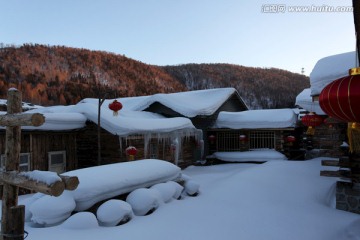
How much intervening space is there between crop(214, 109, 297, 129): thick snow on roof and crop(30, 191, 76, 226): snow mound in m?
14.1

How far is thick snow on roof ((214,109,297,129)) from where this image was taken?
60.0ft

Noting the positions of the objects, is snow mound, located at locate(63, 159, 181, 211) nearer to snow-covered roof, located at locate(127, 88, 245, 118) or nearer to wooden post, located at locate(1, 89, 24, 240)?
wooden post, located at locate(1, 89, 24, 240)

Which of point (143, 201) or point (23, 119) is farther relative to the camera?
point (143, 201)

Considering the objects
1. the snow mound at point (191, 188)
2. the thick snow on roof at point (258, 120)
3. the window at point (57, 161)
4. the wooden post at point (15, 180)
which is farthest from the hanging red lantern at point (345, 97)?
the thick snow on roof at point (258, 120)

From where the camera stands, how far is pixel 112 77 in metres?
68.6

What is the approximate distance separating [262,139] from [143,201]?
13370 millimetres

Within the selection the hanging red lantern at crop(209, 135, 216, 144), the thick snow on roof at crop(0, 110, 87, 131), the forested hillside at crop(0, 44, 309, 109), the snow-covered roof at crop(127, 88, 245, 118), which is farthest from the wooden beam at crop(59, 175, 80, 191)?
the forested hillside at crop(0, 44, 309, 109)

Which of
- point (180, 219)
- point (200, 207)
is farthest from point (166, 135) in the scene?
point (180, 219)

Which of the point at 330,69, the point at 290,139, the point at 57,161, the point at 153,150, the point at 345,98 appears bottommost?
the point at 57,161

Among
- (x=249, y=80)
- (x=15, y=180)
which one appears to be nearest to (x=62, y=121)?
(x=15, y=180)

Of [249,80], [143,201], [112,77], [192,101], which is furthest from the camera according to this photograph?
[249,80]

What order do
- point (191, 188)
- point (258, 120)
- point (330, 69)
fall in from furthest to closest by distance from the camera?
point (258, 120) → point (191, 188) → point (330, 69)

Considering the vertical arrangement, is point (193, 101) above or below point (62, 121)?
above

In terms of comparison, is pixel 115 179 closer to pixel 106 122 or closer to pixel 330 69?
pixel 106 122
